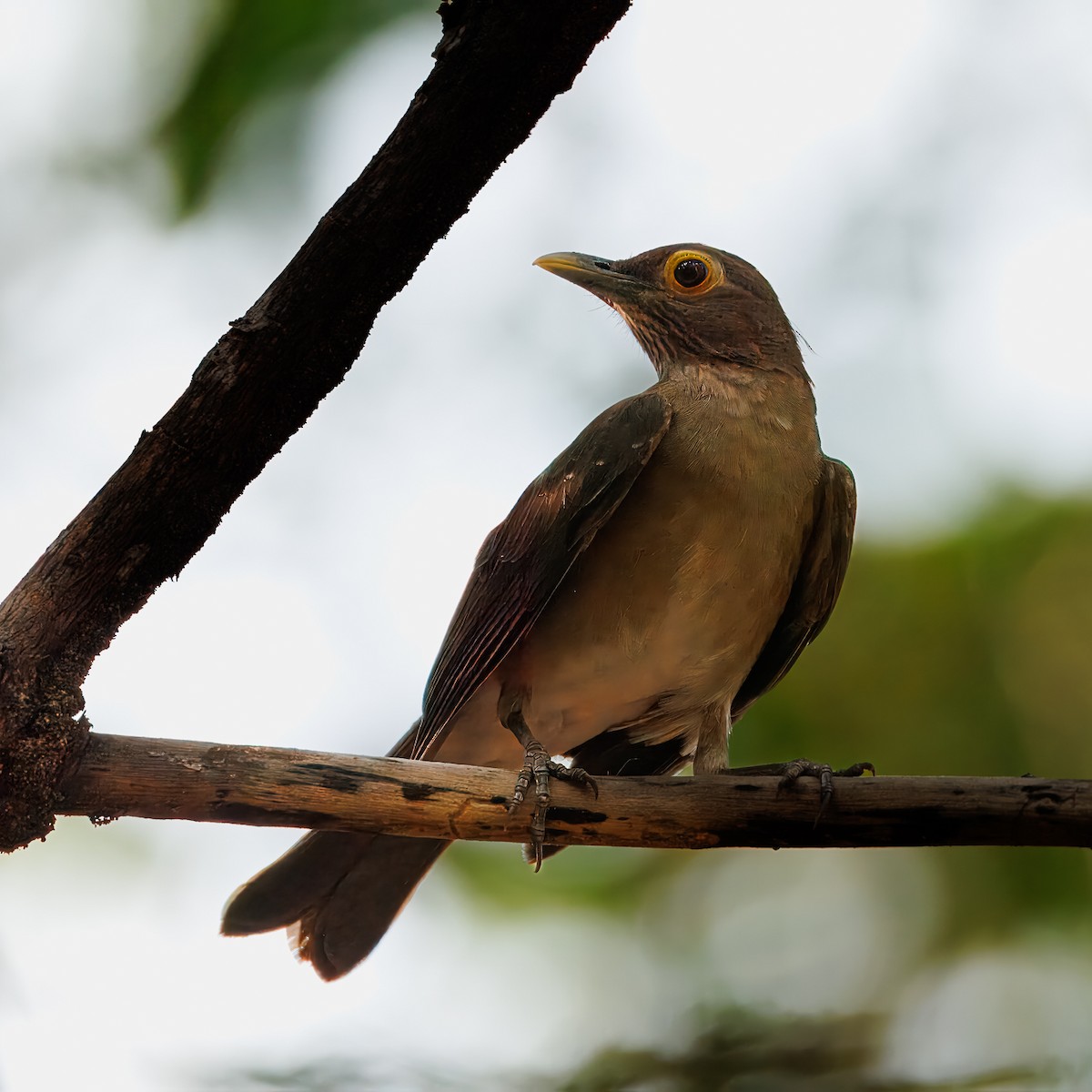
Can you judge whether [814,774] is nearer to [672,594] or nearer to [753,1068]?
[753,1068]

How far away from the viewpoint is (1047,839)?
3.10 meters

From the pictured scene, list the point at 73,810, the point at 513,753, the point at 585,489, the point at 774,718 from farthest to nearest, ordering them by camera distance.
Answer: the point at 774,718, the point at 513,753, the point at 585,489, the point at 73,810

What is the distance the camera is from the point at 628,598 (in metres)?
4.54

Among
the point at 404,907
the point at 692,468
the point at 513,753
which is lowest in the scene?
the point at 404,907

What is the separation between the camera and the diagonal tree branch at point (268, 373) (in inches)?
107

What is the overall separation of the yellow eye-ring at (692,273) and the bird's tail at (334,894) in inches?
98.3

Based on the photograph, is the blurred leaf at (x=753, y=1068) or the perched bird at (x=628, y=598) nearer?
the blurred leaf at (x=753, y=1068)

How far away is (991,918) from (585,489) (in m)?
2.55

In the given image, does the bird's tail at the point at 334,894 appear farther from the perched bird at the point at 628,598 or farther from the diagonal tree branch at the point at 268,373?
the diagonal tree branch at the point at 268,373

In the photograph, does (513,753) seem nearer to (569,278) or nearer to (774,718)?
(774,718)

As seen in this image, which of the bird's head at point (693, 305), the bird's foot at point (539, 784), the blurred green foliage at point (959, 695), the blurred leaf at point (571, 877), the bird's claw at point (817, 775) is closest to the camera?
the bird's claw at point (817, 775)

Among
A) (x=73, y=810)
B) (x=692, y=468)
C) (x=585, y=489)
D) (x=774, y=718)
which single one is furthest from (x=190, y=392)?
(x=774, y=718)

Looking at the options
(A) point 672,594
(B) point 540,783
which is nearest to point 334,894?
(B) point 540,783

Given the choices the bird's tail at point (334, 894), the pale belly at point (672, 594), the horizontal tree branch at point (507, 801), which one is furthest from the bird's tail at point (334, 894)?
the horizontal tree branch at point (507, 801)
